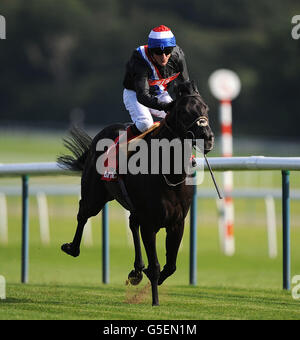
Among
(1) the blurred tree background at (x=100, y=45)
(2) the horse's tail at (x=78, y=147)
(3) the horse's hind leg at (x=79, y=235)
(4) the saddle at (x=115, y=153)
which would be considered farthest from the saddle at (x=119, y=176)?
(1) the blurred tree background at (x=100, y=45)

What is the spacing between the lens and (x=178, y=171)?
607 centimetres

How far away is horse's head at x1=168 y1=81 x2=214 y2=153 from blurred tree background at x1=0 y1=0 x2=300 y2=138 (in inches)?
1936

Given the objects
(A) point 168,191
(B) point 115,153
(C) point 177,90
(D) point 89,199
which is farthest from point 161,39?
(D) point 89,199

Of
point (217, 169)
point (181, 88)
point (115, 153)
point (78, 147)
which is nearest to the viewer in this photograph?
point (181, 88)

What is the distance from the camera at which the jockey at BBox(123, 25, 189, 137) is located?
625 centimetres

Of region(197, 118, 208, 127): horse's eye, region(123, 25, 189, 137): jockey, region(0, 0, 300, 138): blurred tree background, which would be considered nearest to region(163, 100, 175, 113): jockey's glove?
region(123, 25, 189, 137): jockey

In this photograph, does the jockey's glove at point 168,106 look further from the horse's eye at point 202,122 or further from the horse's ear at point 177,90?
the horse's eye at point 202,122

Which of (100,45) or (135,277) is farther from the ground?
(100,45)

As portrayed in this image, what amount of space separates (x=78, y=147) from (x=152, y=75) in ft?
4.71

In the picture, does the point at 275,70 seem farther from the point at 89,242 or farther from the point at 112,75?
the point at 89,242

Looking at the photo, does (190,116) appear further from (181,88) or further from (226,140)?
(226,140)

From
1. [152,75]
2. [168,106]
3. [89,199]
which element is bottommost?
[89,199]

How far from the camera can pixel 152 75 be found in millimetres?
6430

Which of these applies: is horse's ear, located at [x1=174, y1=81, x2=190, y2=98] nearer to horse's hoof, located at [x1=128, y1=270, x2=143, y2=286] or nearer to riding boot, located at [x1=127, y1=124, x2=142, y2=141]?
riding boot, located at [x1=127, y1=124, x2=142, y2=141]
